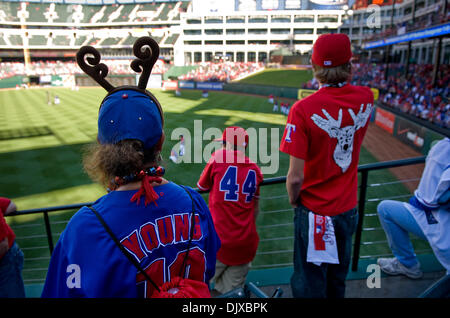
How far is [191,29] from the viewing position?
70500 mm

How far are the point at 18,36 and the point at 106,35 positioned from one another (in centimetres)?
1745

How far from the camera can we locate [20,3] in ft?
240

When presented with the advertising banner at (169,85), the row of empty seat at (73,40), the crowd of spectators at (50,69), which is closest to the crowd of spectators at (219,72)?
the advertising banner at (169,85)

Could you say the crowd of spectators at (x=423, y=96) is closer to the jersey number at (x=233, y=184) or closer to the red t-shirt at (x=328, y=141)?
the jersey number at (x=233, y=184)

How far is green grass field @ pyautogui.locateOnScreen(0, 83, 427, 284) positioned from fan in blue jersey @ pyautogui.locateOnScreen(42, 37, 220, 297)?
1.19 ft

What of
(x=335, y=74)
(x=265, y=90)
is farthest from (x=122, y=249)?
(x=265, y=90)

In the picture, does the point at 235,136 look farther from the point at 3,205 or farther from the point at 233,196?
the point at 3,205

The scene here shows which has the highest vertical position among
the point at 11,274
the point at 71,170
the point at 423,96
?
the point at 423,96

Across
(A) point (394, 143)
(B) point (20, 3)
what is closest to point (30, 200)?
(A) point (394, 143)

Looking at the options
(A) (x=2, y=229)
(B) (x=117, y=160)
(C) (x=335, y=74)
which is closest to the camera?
(B) (x=117, y=160)

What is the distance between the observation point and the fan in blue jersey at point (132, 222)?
4.20ft

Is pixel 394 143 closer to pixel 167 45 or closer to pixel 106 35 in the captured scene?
pixel 167 45

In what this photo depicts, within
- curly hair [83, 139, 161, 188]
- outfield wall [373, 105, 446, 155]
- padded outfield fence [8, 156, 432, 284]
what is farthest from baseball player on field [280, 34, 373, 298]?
outfield wall [373, 105, 446, 155]

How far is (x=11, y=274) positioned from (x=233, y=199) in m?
2.41
